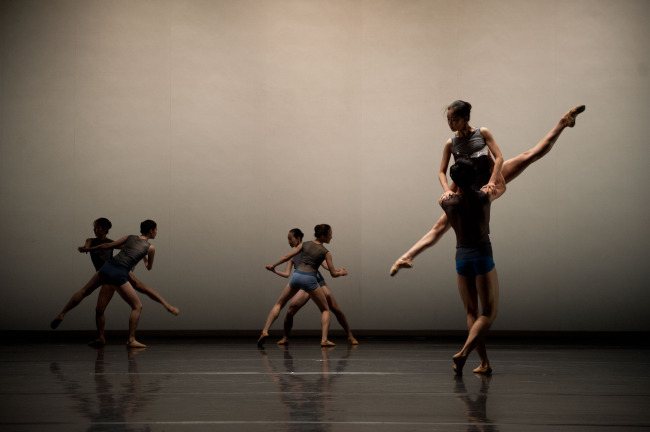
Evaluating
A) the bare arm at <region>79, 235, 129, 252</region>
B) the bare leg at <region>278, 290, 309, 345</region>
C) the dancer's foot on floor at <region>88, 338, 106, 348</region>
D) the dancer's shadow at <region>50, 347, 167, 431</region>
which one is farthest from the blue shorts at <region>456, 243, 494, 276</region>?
the dancer's foot on floor at <region>88, 338, 106, 348</region>

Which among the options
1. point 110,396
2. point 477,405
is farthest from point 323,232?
point 477,405

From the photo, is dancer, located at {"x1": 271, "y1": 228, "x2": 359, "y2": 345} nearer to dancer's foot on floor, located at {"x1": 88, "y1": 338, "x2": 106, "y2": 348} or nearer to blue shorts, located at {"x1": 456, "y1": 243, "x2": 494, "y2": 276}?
dancer's foot on floor, located at {"x1": 88, "y1": 338, "x2": 106, "y2": 348}

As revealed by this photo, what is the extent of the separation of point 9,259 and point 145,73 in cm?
327

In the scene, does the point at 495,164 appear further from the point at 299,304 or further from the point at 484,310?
the point at 299,304

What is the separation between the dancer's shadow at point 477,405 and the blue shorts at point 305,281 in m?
3.50

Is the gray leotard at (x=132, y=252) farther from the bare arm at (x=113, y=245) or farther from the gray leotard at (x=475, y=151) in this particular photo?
the gray leotard at (x=475, y=151)

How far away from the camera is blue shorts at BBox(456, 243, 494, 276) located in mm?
4828

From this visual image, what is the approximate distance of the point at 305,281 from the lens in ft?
27.1

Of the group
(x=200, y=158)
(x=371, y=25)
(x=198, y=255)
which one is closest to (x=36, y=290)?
(x=198, y=255)

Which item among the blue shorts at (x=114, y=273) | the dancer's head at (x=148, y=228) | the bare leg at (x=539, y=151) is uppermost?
the bare leg at (x=539, y=151)

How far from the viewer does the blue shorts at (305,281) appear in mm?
8281

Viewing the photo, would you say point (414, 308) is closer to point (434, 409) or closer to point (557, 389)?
point (557, 389)

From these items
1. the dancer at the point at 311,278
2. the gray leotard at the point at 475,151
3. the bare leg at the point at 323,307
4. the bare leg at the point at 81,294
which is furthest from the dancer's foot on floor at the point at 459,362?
the bare leg at the point at 81,294

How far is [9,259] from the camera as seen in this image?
1047 centimetres
